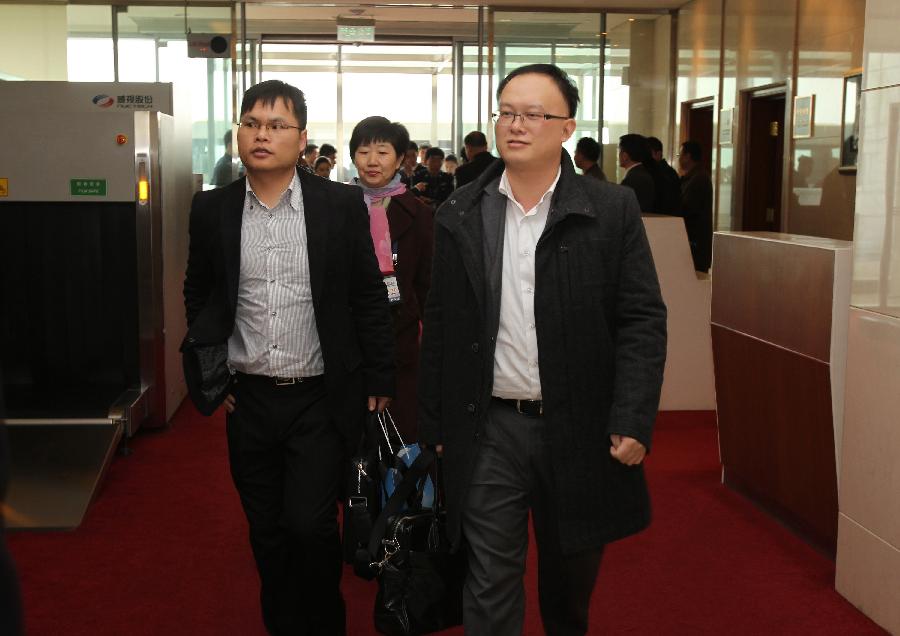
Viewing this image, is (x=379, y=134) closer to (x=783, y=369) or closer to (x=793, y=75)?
(x=783, y=369)

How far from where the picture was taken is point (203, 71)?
1359 cm

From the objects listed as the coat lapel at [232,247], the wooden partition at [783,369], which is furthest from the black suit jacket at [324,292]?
the wooden partition at [783,369]

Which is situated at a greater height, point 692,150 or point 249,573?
point 692,150

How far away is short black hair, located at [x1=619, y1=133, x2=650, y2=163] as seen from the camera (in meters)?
8.91

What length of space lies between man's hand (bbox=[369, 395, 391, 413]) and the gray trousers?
659 mm

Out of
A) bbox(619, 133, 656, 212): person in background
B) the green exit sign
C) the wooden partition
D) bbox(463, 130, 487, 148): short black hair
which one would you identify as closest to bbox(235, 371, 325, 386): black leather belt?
the wooden partition

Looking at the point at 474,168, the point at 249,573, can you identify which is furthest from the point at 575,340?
the point at 474,168

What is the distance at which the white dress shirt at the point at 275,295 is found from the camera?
308cm

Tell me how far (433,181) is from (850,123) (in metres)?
5.98

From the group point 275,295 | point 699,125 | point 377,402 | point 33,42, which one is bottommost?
point 377,402

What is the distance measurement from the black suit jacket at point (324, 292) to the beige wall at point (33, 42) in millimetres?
11373

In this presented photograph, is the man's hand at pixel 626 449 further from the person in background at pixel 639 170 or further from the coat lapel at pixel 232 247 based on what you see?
the person in background at pixel 639 170

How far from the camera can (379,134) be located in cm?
420

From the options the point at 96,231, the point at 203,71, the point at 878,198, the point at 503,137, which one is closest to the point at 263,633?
the point at 503,137
